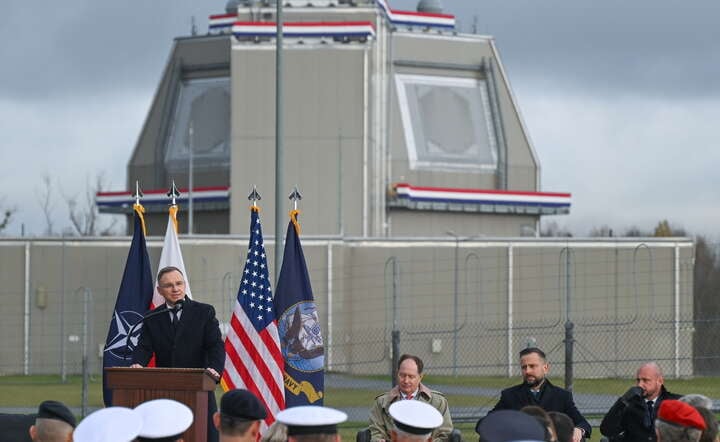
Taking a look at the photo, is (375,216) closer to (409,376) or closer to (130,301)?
(130,301)

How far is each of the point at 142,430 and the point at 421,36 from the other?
160 feet

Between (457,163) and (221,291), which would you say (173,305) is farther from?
(457,163)

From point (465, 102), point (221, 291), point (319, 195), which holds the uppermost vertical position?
point (465, 102)

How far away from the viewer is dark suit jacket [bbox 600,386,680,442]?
12.5 metres

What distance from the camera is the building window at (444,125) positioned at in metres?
Result: 53.7

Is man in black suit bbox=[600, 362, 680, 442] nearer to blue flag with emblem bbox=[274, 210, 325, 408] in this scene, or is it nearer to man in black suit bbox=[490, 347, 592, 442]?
man in black suit bbox=[490, 347, 592, 442]

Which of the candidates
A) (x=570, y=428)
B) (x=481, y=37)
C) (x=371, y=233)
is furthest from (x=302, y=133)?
(x=570, y=428)

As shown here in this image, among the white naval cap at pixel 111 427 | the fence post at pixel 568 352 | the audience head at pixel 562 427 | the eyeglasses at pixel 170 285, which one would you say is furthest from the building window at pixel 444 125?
the white naval cap at pixel 111 427

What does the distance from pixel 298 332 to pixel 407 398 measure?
4.28 metres

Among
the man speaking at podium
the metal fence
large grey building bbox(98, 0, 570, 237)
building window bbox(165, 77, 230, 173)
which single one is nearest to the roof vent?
large grey building bbox(98, 0, 570, 237)

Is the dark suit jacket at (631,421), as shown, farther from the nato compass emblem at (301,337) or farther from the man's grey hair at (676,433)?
the man's grey hair at (676,433)

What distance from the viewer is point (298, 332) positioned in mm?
16156

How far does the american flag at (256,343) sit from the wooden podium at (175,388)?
311 cm

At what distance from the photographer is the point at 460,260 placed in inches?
1674
